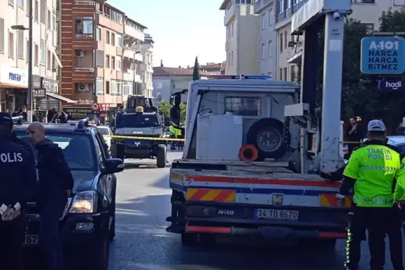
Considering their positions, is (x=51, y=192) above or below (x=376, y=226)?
above

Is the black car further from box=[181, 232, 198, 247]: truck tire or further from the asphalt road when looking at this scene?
box=[181, 232, 198, 247]: truck tire

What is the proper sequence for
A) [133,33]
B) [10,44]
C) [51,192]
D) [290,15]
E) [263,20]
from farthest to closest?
1. [133,33]
2. [263,20]
3. [290,15]
4. [10,44]
5. [51,192]

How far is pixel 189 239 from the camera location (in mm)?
9891

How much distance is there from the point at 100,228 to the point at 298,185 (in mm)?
2231

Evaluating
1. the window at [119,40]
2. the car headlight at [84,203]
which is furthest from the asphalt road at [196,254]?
the window at [119,40]

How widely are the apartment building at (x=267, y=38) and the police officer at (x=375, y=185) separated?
158ft

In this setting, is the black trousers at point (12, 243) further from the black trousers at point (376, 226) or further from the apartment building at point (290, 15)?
the apartment building at point (290, 15)

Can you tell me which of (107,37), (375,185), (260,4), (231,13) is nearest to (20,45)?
(260,4)

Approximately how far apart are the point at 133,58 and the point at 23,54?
54.9 meters

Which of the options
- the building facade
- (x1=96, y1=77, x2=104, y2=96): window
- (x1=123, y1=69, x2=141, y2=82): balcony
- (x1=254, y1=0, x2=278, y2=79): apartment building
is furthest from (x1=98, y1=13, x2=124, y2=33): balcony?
(x1=254, y1=0, x2=278, y2=79): apartment building

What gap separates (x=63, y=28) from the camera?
70.4 metres

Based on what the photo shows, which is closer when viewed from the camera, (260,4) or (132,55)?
(260,4)

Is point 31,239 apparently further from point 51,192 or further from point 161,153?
point 161,153

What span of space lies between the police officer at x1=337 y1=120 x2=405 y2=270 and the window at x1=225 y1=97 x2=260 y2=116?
4.31m
